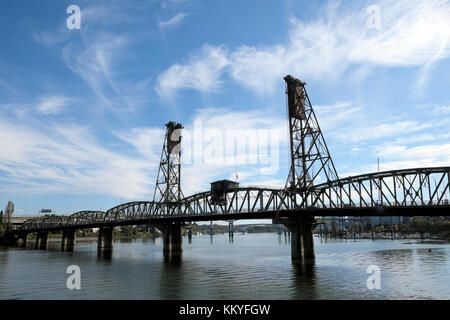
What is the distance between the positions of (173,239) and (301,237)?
4972 centimetres

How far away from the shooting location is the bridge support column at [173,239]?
353ft

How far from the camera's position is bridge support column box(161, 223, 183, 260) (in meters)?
108

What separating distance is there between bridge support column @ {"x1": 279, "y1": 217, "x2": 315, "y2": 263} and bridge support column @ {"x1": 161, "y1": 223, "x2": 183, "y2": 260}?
4065 centimetres

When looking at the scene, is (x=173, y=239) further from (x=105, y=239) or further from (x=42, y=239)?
(x=42, y=239)

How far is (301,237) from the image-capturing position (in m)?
79.1

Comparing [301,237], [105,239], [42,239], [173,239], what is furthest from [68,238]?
[301,237]

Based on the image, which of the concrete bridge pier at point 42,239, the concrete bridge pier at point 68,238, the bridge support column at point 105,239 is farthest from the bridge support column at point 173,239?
the concrete bridge pier at point 42,239

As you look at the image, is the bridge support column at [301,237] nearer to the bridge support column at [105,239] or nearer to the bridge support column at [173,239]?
the bridge support column at [173,239]

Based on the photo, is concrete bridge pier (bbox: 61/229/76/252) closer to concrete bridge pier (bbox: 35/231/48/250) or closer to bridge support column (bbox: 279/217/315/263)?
concrete bridge pier (bbox: 35/231/48/250)

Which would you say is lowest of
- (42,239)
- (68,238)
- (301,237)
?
(42,239)

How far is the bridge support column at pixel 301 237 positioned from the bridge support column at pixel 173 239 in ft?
133

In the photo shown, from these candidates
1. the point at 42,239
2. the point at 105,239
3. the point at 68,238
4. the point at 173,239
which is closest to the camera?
the point at 173,239
